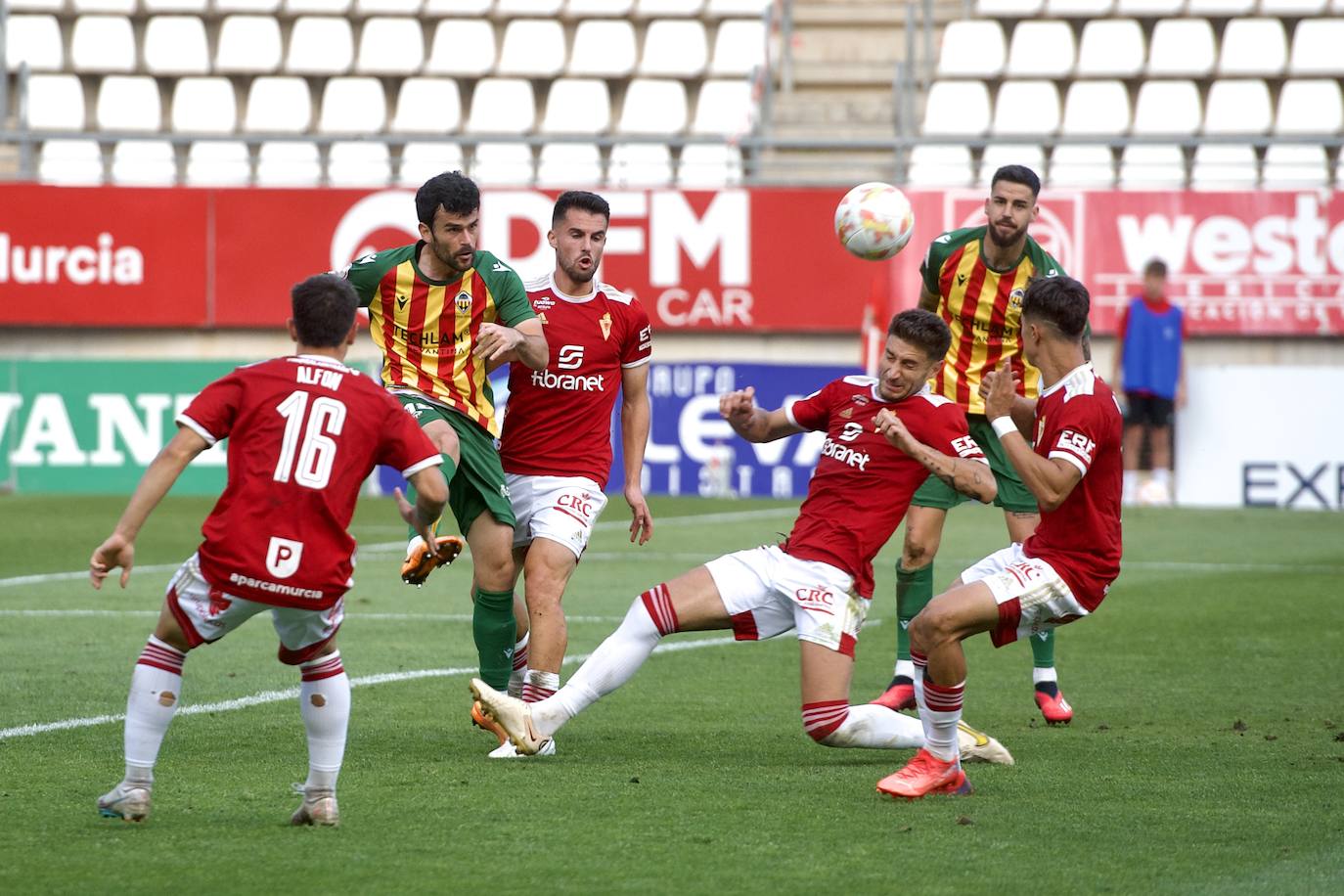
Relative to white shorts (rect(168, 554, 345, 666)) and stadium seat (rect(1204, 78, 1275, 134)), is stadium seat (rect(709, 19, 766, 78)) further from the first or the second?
white shorts (rect(168, 554, 345, 666))

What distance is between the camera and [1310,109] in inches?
898

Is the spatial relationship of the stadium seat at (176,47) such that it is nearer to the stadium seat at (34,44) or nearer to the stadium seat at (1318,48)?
the stadium seat at (34,44)

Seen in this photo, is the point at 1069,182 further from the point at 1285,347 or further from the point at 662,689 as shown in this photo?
the point at 662,689

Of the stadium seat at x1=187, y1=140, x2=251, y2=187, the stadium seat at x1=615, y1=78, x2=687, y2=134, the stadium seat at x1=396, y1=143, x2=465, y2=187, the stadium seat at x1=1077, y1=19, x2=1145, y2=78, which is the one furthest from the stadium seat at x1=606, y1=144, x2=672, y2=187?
the stadium seat at x1=1077, y1=19, x2=1145, y2=78

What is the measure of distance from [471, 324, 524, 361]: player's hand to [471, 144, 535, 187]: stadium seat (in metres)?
15.7

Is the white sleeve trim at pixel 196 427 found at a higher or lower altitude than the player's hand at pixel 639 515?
higher

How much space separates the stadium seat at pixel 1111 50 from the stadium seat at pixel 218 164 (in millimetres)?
10109

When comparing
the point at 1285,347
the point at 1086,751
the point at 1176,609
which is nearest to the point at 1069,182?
the point at 1285,347

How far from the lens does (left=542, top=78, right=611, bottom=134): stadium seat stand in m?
23.5

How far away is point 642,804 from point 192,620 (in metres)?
1.38

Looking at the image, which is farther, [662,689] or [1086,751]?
[662,689]

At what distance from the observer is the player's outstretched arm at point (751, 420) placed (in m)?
6.36

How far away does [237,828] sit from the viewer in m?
5.07

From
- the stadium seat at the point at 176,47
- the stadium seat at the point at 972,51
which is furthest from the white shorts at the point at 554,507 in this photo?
the stadium seat at the point at 176,47
